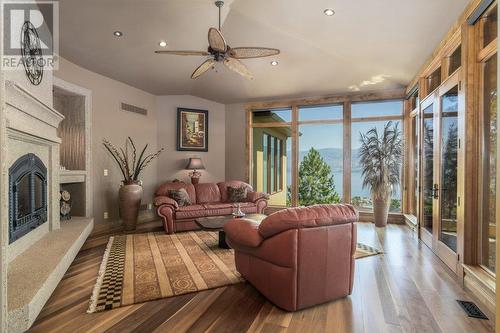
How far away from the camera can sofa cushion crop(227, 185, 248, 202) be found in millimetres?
6363

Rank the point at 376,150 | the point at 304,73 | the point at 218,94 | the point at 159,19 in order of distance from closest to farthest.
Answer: the point at 159,19 → the point at 304,73 → the point at 376,150 → the point at 218,94

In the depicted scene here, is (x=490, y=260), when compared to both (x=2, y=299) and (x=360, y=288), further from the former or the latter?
(x=2, y=299)

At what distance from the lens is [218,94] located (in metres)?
7.06

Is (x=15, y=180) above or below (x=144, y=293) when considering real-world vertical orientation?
above

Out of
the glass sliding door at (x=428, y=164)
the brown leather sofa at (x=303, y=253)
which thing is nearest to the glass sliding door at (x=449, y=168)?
the glass sliding door at (x=428, y=164)

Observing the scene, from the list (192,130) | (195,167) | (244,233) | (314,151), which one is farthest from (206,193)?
(244,233)

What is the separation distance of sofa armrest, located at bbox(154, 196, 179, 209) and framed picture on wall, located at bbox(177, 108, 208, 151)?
77.0 inches

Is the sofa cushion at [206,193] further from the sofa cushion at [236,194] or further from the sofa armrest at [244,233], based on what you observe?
the sofa armrest at [244,233]

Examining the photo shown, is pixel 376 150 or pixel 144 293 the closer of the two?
pixel 144 293

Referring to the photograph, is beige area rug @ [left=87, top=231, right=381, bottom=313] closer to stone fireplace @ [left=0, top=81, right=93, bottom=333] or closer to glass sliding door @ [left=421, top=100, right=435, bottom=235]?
stone fireplace @ [left=0, top=81, right=93, bottom=333]

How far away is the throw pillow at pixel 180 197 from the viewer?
223 inches

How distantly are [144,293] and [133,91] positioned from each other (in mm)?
4868

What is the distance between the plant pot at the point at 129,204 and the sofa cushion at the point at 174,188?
50cm

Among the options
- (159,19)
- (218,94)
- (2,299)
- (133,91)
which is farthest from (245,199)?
(2,299)
